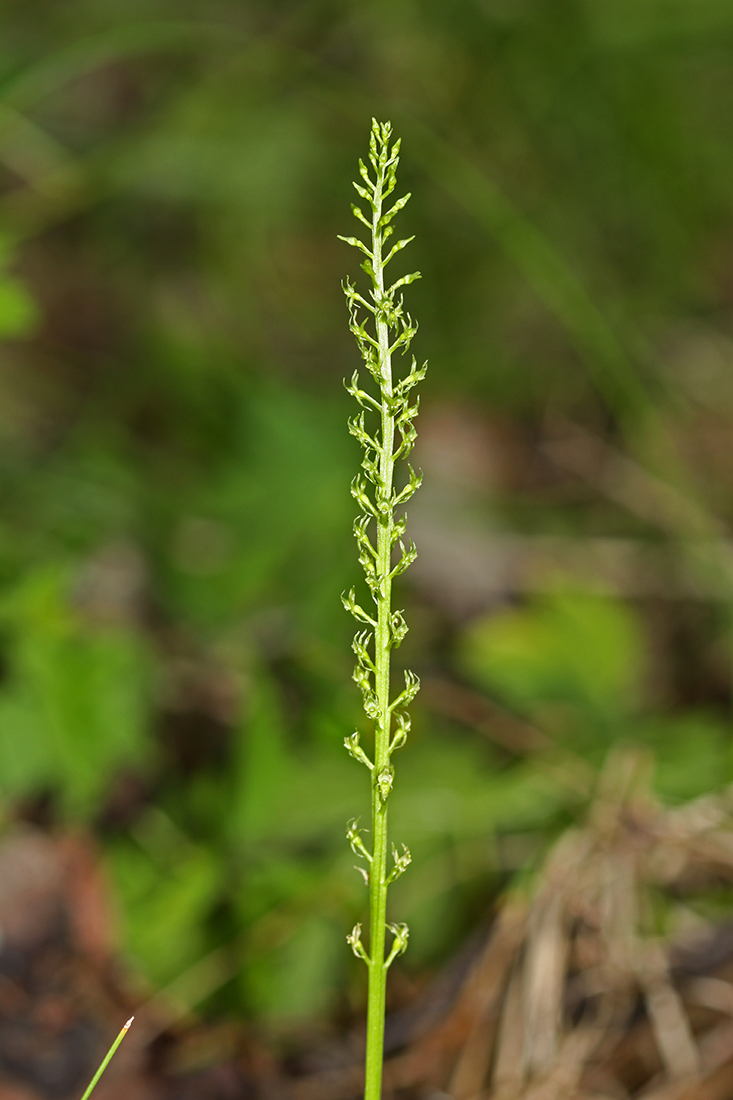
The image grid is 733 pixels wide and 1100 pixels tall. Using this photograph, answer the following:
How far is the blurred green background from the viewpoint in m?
2.34

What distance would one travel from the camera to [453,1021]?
2.05 m

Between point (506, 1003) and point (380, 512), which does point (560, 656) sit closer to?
point (506, 1003)

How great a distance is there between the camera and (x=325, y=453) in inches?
142

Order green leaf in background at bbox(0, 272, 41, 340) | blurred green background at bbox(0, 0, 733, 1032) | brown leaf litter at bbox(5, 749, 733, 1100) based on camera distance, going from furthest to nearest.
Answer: blurred green background at bbox(0, 0, 733, 1032) → green leaf in background at bbox(0, 272, 41, 340) → brown leaf litter at bbox(5, 749, 733, 1100)

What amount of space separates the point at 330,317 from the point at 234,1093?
15.5 ft

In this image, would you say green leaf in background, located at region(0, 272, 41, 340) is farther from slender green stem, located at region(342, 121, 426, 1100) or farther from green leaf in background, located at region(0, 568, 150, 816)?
slender green stem, located at region(342, 121, 426, 1100)

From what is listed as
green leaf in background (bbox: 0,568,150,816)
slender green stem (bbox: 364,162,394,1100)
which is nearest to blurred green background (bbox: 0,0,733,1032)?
green leaf in background (bbox: 0,568,150,816)

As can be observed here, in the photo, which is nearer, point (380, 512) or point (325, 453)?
point (380, 512)

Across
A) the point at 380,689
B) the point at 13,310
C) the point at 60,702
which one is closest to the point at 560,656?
the point at 60,702

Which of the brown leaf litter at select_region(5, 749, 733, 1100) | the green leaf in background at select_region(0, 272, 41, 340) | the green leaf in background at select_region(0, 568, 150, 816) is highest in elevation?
the green leaf in background at select_region(0, 272, 41, 340)

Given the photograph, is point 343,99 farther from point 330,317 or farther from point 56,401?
point 56,401

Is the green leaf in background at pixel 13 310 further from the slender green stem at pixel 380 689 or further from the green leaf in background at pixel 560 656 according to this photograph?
the green leaf in background at pixel 560 656

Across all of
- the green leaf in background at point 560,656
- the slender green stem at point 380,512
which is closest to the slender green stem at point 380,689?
the slender green stem at point 380,512

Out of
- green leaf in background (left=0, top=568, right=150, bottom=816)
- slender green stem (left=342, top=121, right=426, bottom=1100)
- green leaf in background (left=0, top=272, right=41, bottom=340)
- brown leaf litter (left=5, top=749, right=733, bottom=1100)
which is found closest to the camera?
slender green stem (left=342, top=121, right=426, bottom=1100)
